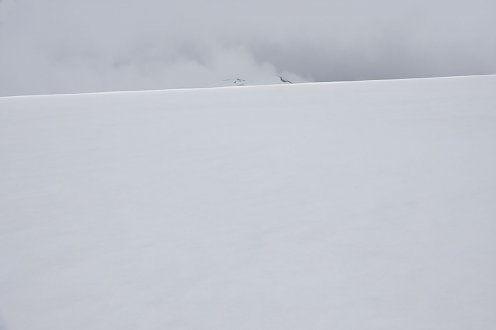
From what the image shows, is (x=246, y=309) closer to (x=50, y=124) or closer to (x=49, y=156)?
(x=49, y=156)

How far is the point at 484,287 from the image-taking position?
4.46 feet

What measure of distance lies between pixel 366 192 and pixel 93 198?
108cm

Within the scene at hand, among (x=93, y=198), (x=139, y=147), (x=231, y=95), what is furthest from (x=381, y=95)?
(x=93, y=198)

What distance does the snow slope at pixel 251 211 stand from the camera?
133cm

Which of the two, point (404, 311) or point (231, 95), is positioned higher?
point (231, 95)

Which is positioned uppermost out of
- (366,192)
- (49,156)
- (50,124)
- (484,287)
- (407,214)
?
(50,124)

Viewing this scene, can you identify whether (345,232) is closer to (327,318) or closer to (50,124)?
(327,318)

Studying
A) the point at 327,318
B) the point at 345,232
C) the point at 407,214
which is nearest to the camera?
the point at 327,318

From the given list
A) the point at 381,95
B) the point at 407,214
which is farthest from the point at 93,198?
the point at 381,95

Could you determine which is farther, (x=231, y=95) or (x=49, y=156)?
(x=231, y=95)

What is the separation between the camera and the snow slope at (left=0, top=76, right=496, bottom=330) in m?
1.33

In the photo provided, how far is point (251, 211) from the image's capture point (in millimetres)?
1818

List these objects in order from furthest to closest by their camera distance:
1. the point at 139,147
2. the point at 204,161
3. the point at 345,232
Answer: the point at 139,147 < the point at 204,161 < the point at 345,232

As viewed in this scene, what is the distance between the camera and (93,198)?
6.57ft
